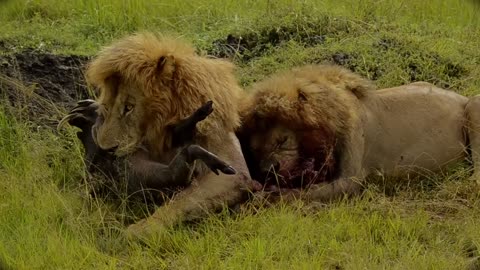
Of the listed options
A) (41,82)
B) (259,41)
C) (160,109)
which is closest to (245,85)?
(259,41)

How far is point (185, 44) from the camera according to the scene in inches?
173

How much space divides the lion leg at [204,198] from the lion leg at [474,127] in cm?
121

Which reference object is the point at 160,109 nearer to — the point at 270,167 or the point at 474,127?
the point at 270,167

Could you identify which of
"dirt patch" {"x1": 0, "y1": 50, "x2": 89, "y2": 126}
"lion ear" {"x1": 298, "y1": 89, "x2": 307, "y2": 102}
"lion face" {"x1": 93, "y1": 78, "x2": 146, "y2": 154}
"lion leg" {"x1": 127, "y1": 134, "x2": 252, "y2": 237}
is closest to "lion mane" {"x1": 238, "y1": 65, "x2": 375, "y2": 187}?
"lion ear" {"x1": 298, "y1": 89, "x2": 307, "y2": 102}

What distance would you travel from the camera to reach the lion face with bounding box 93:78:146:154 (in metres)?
4.12

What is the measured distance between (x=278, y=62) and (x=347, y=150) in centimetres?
186

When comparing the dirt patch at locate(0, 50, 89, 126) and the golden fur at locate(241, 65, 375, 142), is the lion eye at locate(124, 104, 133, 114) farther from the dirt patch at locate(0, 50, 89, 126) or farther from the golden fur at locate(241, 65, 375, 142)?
the dirt patch at locate(0, 50, 89, 126)

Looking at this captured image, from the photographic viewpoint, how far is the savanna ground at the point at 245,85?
143 inches

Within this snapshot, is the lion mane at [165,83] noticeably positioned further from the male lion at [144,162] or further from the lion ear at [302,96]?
the lion ear at [302,96]

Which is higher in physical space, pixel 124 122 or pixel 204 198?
pixel 124 122

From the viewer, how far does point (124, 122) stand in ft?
13.6

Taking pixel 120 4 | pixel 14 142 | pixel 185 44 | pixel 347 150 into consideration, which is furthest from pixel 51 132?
pixel 120 4

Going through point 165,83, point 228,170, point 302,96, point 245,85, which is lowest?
point 245,85

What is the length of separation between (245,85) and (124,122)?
5.44ft
